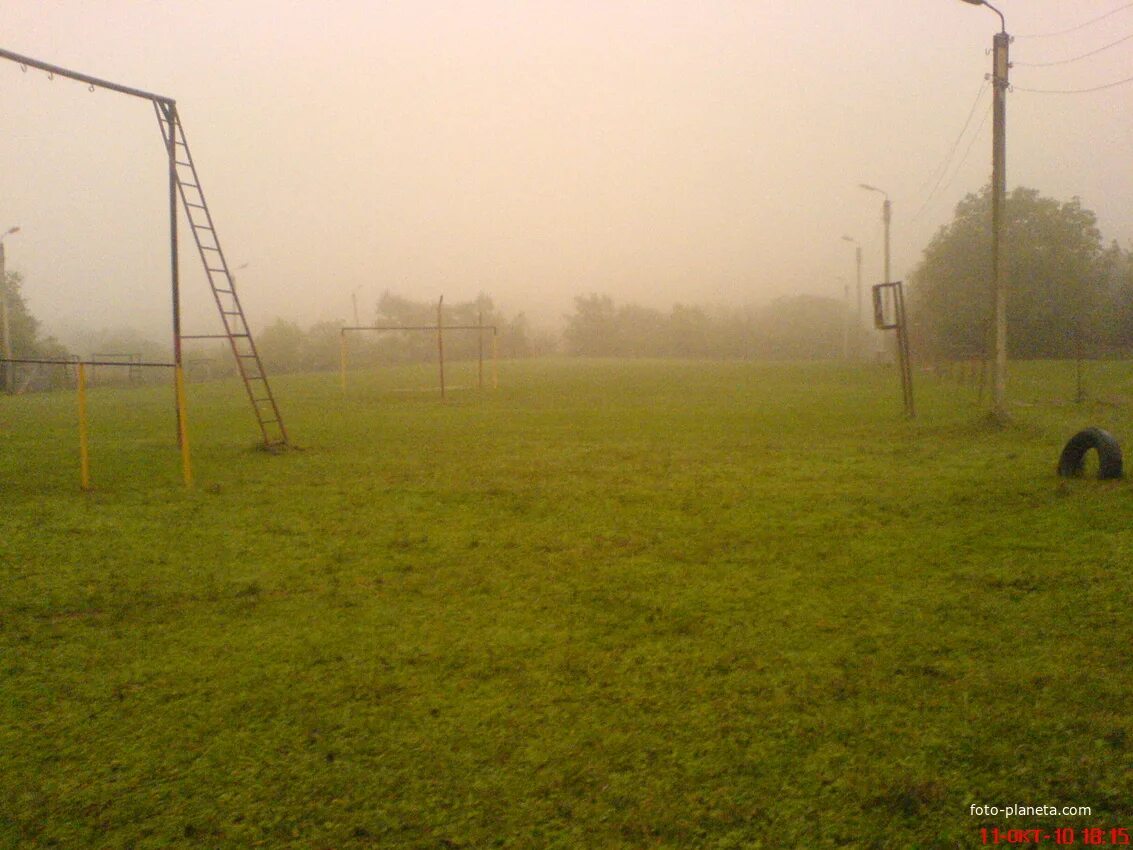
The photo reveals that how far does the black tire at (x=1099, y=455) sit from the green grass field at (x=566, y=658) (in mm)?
181

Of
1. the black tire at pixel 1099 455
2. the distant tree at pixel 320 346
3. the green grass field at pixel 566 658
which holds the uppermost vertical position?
the distant tree at pixel 320 346

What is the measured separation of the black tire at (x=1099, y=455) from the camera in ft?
25.8

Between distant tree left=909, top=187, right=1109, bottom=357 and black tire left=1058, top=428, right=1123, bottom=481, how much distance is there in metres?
37.3

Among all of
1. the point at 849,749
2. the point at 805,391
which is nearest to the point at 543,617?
the point at 849,749

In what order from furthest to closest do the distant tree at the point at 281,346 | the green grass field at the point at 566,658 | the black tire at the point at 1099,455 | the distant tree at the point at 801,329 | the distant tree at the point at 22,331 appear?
1. the distant tree at the point at 801,329
2. the distant tree at the point at 281,346
3. the distant tree at the point at 22,331
4. the black tire at the point at 1099,455
5. the green grass field at the point at 566,658


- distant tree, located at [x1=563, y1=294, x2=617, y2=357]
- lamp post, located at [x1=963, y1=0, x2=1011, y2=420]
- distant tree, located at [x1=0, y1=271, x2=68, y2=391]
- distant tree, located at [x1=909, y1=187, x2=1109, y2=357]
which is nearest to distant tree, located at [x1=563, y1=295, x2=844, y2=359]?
distant tree, located at [x1=563, y1=294, x2=617, y2=357]

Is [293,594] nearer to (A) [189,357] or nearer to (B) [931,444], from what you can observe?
(B) [931,444]

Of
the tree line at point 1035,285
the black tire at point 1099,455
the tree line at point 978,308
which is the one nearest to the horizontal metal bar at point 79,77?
the black tire at point 1099,455

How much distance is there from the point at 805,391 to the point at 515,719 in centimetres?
2456

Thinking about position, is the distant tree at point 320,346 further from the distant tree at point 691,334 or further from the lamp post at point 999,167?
the lamp post at point 999,167

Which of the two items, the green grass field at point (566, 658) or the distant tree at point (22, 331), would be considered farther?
the distant tree at point (22, 331)

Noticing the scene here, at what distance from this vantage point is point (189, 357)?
42375 millimetres

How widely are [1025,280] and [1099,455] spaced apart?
42652 mm

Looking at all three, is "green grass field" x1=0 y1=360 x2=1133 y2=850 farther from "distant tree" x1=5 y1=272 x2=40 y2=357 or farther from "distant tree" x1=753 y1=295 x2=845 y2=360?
"distant tree" x1=753 y1=295 x2=845 y2=360
